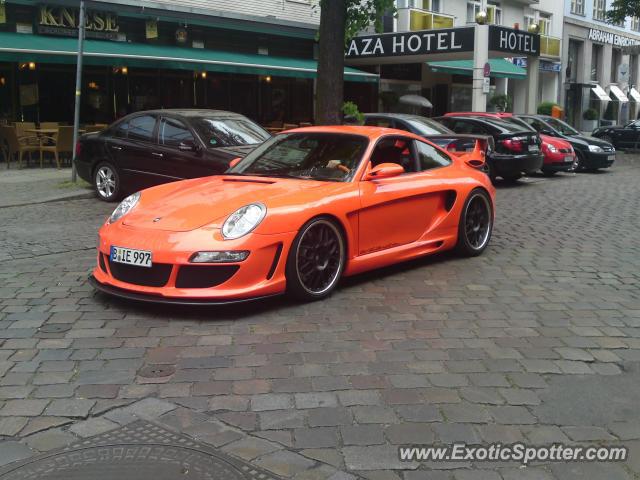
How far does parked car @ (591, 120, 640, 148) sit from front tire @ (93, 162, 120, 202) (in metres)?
20.5

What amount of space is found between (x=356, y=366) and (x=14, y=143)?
1367 centimetres

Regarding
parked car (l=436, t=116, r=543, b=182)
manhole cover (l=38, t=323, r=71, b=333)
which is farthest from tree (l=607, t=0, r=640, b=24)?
manhole cover (l=38, t=323, r=71, b=333)

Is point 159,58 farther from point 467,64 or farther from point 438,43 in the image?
point 467,64

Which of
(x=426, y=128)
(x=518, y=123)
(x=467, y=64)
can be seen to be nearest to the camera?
(x=426, y=128)

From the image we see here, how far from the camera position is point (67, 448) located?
10.2ft

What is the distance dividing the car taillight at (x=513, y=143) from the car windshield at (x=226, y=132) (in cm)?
552

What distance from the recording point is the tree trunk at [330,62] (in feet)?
41.1

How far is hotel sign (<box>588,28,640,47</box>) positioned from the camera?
42666 mm

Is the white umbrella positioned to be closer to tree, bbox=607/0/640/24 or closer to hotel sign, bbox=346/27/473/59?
hotel sign, bbox=346/27/473/59

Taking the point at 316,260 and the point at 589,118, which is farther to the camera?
the point at 589,118

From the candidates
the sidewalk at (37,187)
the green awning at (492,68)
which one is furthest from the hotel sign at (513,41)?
the sidewalk at (37,187)

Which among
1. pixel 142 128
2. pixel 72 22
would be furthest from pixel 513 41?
pixel 142 128

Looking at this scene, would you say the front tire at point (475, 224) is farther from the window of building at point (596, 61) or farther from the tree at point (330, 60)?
the window of building at point (596, 61)

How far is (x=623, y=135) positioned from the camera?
26281 mm
